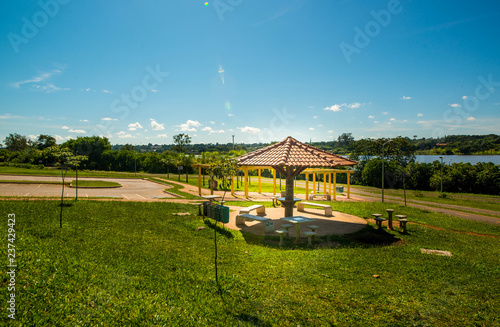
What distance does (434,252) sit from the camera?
28.8 ft

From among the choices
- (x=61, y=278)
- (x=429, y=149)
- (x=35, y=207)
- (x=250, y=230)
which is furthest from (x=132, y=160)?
(x=429, y=149)

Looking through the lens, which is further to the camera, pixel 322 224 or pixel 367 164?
pixel 367 164

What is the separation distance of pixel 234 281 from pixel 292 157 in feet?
26.9

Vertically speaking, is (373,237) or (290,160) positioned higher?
(290,160)

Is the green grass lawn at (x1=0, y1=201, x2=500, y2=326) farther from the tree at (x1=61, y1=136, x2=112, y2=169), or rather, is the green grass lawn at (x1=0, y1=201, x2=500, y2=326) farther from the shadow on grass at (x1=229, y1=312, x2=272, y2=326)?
the tree at (x1=61, y1=136, x2=112, y2=169)

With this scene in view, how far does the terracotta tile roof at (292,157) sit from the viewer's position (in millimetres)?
12484

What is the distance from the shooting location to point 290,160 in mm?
12695

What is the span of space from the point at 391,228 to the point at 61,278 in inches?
507

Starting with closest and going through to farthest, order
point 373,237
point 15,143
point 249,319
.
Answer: point 249,319, point 373,237, point 15,143

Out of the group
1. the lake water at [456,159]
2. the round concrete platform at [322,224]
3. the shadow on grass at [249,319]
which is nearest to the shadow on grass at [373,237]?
the round concrete platform at [322,224]

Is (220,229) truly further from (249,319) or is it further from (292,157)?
(249,319)

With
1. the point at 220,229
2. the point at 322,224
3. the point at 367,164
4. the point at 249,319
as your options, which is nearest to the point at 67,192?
the point at 220,229

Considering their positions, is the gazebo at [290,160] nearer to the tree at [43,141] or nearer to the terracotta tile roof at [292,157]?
the terracotta tile roof at [292,157]

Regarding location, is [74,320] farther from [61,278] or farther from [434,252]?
[434,252]
